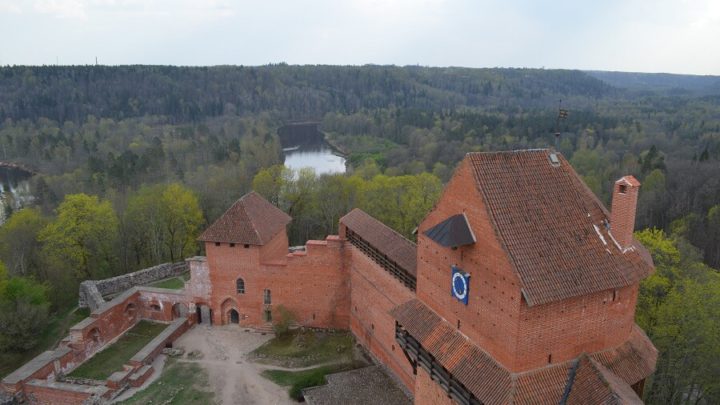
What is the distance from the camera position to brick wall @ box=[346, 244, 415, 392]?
72.3ft

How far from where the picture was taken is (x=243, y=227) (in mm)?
27766

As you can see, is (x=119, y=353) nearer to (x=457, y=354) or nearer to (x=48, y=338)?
(x=48, y=338)

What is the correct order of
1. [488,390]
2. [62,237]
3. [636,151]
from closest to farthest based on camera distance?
[488,390] < [62,237] < [636,151]

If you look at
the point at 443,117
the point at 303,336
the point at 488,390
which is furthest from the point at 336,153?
the point at 488,390

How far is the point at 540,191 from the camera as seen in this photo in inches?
586

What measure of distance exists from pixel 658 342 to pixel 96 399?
24.8 m

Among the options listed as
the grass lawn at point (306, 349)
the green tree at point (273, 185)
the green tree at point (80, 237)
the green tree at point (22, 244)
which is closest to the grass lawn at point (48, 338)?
the green tree at point (80, 237)

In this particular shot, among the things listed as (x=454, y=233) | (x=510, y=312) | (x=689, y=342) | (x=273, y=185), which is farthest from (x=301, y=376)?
(x=273, y=185)

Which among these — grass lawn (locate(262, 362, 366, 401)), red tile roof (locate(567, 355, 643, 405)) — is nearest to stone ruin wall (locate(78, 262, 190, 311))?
grass lawn (locate(262, 362, 366, 401))

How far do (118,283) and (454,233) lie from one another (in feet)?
87.5

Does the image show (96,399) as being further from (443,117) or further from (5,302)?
(443,117)

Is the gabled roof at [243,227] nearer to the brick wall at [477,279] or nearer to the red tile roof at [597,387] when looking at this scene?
the brick wall at [477,279]

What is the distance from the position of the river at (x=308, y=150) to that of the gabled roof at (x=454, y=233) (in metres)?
54.9

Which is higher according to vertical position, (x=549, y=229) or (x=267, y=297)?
(x=549, y=229)
